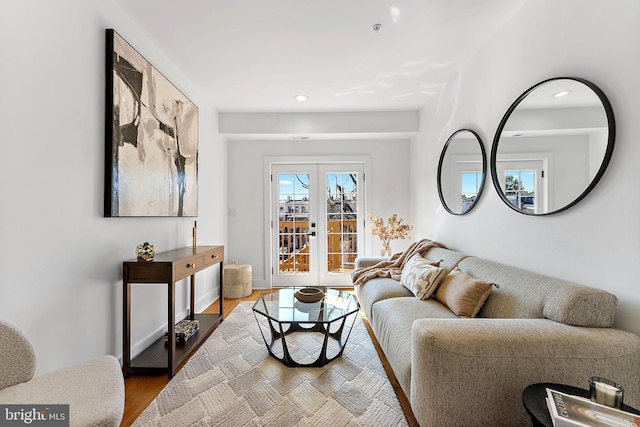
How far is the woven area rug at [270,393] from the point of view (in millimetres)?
1678

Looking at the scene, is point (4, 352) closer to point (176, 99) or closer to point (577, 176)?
point (176, 99)

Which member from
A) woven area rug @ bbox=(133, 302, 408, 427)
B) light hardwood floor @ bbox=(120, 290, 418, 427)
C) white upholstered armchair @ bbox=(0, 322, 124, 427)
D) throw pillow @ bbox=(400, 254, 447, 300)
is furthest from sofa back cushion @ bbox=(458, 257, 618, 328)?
white upholstered armchair @ bbox=(0, 322, 124, 427)

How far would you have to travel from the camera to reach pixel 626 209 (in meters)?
1.39

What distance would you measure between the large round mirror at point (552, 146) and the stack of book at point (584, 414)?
1.04 m

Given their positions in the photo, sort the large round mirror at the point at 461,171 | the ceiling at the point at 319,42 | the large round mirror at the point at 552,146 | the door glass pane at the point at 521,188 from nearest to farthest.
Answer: the large round mirror at the point at 552,146
the door glass pane at the point at 521,188
the ceiling at the point at 319,42
the large round mirror at the point at 461,171

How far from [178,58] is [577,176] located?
316 centimetres

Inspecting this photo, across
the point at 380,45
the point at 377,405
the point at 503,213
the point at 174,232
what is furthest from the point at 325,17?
the point at 377,405

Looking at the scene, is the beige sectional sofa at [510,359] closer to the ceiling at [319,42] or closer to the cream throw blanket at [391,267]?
the cream throw blanket at [391,267]

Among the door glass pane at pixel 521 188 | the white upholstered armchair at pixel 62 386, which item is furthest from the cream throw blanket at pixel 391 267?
the white upholstered armchair at pixel 62 386

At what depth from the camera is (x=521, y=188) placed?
2045 millimetres

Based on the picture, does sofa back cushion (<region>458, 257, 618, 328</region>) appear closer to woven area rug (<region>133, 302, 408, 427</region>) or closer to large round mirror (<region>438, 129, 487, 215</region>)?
large round mirror (<region>438, 129, 487, 215</region>)

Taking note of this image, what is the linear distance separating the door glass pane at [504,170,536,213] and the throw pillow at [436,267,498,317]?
0.58m

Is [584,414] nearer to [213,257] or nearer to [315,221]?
[213,257]

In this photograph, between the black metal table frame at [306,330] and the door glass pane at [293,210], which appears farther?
the door glass pane at [293,210]
